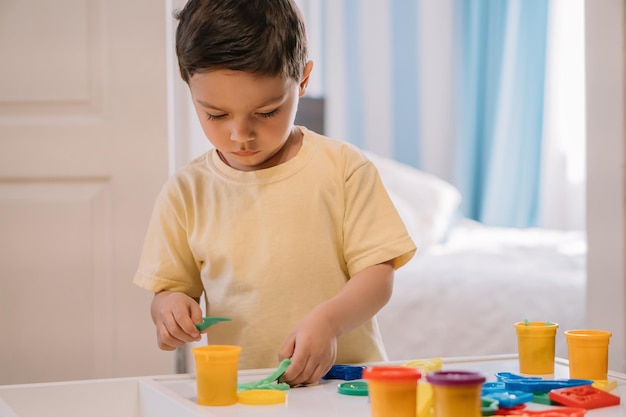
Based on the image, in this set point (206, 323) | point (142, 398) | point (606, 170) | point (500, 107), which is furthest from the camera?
point (500, 107)

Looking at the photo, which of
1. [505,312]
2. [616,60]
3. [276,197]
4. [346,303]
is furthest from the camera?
[505,312]

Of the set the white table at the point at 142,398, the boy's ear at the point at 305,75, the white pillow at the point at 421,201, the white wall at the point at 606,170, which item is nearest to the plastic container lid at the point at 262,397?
the white table at the point at 142,398

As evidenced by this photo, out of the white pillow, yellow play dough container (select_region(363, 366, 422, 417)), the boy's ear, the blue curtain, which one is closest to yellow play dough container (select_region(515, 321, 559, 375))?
yellow play dough container (select_region(363, 366, 422, 417))

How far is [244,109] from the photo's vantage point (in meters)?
1.07

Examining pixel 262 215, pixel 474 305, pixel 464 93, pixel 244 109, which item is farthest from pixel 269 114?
pixel 464 93

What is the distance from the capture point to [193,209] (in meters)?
1.22

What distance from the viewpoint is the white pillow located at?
2.96 metres

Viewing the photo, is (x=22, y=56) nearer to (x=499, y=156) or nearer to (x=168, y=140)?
(x=168, y=140)

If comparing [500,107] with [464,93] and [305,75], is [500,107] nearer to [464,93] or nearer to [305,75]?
[464,93]

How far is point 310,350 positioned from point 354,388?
9 centimetres

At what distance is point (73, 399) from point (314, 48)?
11.8 ft

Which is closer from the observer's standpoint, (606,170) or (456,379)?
(456,379)

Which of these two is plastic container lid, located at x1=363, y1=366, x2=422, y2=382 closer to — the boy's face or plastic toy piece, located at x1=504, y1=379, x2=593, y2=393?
plastic toy piece, located at x1=504, y1=379, x2=593, y2=393

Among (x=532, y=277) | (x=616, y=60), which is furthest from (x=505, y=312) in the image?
(x=616, y=60)
